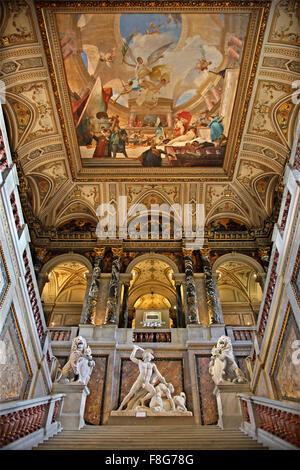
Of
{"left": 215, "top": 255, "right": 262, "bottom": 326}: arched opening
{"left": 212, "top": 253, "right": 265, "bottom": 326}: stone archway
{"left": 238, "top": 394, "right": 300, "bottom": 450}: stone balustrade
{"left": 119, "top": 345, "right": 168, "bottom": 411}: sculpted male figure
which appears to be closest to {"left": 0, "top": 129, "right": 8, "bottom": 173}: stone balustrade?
{"left": 119, "top": 345, "right": 168, "bottom": 411}: sculpted male figure

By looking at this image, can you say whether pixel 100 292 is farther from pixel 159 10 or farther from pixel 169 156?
pixel 159 10

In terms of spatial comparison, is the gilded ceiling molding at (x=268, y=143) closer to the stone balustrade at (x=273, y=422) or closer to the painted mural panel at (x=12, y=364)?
the stone balustrade at (x=273, y=422)

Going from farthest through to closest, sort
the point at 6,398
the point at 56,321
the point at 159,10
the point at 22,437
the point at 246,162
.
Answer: the point at 56,321, the point at 246,162, the point at 159,10, the point at 6,398, the point at 22,437

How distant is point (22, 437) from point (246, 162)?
12.0 m

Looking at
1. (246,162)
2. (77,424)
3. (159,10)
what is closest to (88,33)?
(159,10)

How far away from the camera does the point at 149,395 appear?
7.94m

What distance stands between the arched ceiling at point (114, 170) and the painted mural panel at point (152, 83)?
1.18 feet

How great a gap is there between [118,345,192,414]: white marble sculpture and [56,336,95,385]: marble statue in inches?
47.8

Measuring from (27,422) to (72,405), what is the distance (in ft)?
10.8

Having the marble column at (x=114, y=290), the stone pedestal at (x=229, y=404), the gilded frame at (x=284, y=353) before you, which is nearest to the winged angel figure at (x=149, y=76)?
the marble column at (x=114, y=290)

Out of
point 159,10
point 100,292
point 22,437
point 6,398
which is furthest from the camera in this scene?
point 100,292

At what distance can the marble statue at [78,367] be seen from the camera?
25.6 feet

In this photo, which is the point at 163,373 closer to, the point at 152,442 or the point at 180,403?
the point at 180,403

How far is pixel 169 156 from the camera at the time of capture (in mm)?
13164
